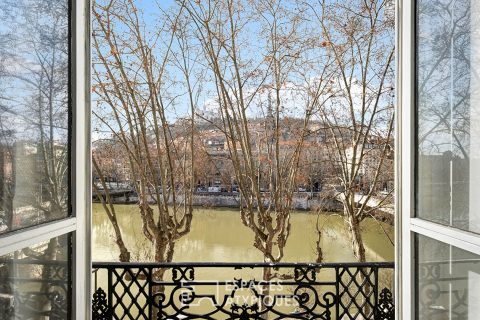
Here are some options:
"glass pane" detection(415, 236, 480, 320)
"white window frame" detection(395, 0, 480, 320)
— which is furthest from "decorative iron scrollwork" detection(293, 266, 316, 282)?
"glass pane" detection(415, 236, 480, 320)

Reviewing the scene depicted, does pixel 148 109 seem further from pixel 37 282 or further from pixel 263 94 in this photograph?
pixel 37 282

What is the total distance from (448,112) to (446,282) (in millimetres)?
448

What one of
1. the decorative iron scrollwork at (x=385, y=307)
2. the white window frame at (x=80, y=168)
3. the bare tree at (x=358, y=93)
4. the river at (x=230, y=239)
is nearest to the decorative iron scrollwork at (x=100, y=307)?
the white window frame at (x=80, y=168)

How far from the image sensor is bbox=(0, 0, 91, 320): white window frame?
1.22 m

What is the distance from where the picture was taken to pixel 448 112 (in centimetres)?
105

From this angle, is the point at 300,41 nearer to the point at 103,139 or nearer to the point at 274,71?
the point at 274,71

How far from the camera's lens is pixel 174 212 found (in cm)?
414

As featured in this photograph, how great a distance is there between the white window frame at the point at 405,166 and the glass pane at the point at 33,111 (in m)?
1.04

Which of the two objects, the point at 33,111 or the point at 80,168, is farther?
the point at 80,168

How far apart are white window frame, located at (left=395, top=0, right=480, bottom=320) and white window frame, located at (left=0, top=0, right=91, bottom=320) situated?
101 centimetres

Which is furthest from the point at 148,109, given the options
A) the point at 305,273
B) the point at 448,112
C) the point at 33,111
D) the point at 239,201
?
the point at 448,112

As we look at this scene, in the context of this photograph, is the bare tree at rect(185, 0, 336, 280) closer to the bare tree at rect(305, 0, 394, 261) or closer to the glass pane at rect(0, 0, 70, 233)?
the bare tree at rect(305, 0, 394, 261)

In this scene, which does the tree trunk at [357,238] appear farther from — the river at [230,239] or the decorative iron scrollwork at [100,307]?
the decorative iron scrollwork at [100,307]

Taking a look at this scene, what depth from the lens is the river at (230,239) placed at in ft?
13.8
